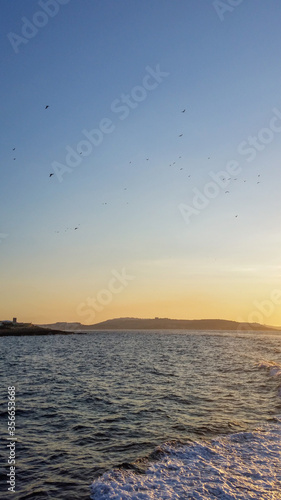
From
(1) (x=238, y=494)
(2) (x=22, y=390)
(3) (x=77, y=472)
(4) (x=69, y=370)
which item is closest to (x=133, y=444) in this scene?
(3) (x=77, y=472)

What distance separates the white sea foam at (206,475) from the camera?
35.8 feet

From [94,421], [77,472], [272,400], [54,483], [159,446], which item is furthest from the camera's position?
[272,400]

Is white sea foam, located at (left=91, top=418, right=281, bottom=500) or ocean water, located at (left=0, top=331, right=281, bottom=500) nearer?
white sea foam, located at (left=91, top=418, right=281, bottom=500)

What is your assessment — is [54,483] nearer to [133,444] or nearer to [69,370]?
[133,444]

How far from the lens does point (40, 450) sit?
14930 mm

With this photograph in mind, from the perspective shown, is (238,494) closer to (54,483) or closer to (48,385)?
(54,483)

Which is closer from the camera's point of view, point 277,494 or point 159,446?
point 277,494

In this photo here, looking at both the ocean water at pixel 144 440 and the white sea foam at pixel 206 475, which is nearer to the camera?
the white sea foam at pixel 206 475

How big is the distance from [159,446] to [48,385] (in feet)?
55.4

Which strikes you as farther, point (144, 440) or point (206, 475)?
point (144, 440)

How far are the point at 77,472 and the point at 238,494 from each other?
18.5ft

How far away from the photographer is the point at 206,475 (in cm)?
1243

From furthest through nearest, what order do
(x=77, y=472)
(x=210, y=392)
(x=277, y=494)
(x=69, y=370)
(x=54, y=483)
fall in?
1. (x=69, y=370)
2. (x=210, y=392)
3. (x=77, y=472)
4. (x=54, y=483)
5. (x=277, y=494)

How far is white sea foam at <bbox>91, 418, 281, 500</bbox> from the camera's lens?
10914 millimetres
